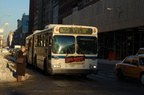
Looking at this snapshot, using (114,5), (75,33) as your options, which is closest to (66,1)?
(114,5)

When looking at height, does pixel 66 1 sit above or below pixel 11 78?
above

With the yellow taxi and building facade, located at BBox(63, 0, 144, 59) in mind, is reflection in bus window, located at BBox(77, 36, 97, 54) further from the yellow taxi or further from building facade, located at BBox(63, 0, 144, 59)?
building facade, located at BBox(63, 0, 144, 59)

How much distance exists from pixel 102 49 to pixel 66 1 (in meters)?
29.9

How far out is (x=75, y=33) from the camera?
43.7 ft

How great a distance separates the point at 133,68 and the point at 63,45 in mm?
3985

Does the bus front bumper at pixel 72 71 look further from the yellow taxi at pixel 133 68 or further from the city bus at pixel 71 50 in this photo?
the yellow taxi at pixel 133 68

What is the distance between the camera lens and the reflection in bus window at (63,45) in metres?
12.9

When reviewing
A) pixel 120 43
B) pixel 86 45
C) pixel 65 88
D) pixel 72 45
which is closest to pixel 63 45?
pixel 72 45

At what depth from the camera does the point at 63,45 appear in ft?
42.5

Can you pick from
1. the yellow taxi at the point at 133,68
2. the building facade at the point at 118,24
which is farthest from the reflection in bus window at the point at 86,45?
the building facade at the point at 118,24

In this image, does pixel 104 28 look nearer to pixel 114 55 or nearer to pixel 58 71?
pixel 114 55

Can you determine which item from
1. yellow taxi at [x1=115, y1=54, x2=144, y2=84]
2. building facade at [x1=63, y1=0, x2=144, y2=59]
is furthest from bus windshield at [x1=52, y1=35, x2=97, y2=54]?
building facade at [x1=63, y1=0, x2=144, y2=59]

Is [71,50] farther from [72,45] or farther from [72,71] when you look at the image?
[72,71]

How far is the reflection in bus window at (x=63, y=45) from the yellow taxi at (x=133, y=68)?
3.41 meters
